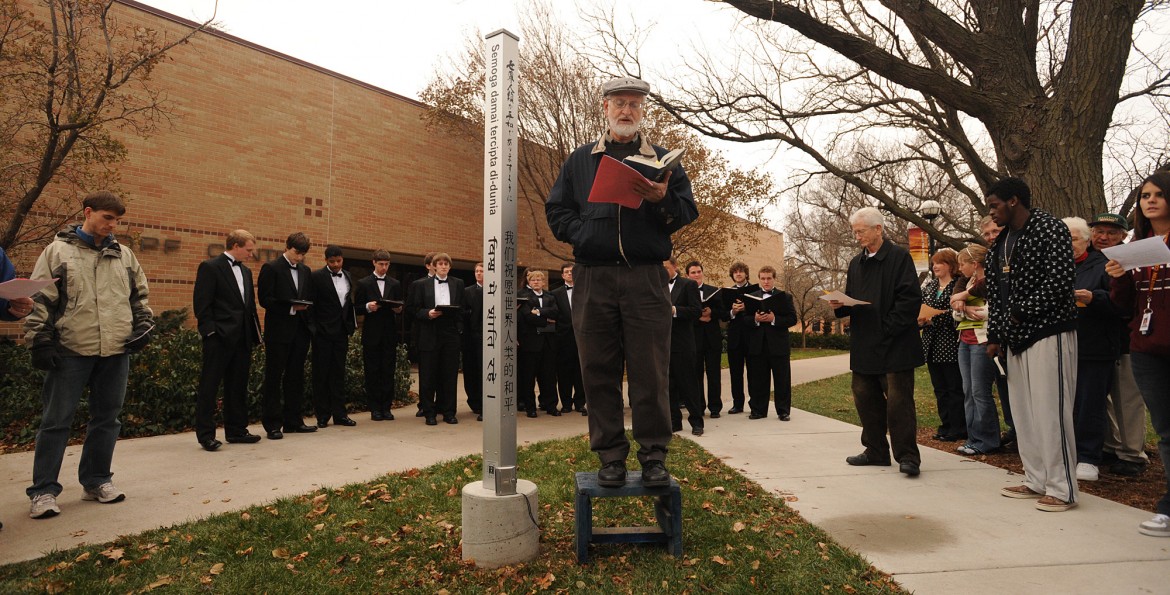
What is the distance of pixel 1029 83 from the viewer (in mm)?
8000

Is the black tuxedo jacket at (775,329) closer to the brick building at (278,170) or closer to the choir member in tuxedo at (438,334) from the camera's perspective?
the choir member in tuxedo at (438,334)

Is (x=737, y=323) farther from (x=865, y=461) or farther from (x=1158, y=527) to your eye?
(x=1158, y=527)

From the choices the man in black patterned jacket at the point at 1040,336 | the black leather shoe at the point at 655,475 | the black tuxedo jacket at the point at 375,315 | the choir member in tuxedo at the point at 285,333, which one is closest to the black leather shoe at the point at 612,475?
the black leather shoe at the point at 655,475

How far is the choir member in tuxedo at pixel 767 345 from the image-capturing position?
28.6 feet

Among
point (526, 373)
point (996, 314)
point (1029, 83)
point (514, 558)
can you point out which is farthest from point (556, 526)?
point (1029, 83)

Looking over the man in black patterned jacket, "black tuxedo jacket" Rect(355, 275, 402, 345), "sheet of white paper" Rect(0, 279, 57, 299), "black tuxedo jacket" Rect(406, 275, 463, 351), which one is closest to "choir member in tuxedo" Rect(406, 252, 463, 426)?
"black tuxedo jacket" Rect(406, 275, 463, 351)

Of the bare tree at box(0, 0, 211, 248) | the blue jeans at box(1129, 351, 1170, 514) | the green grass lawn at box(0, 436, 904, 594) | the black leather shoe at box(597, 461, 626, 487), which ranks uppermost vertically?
the bare tree at box(0, 0, 211, 248)

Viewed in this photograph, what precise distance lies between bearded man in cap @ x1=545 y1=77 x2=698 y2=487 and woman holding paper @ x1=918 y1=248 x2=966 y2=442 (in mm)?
4842

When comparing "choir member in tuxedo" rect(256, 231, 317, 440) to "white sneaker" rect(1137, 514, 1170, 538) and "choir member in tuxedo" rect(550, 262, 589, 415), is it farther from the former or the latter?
"white sneaker" rect(1137, 514, 1170, 538)

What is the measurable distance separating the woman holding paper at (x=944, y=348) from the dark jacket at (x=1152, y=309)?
2871 mm

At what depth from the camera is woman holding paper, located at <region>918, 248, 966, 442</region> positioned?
7.09 meters

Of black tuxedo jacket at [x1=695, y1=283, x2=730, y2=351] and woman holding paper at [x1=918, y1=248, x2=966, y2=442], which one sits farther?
black tuxedo jacket at [x1=695, y1=283, x2=730, y2=351]

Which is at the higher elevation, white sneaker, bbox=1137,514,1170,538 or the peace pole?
the peace pole

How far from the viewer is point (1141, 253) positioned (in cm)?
374
